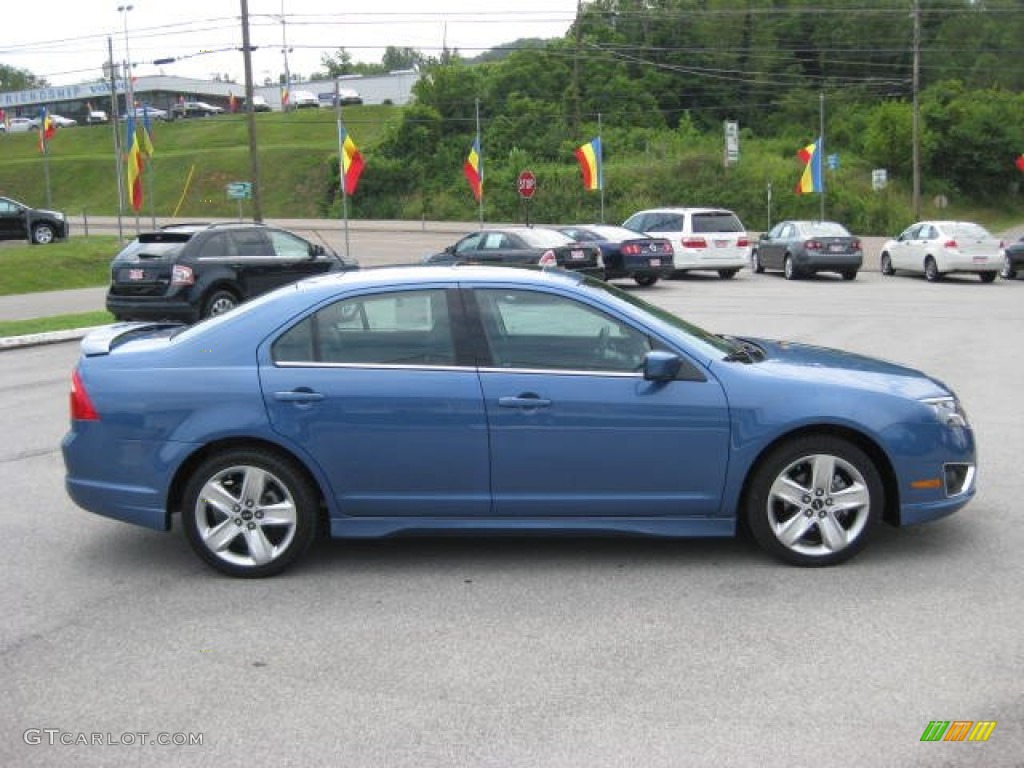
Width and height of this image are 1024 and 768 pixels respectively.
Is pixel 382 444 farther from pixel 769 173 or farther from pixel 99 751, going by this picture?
pixel 769 173

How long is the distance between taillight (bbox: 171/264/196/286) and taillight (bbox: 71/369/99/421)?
11342 mm

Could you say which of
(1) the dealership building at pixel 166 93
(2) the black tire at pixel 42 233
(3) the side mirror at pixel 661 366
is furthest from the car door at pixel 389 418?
(1) the dealership building at pixel 166 93

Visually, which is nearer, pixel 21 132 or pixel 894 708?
pixel 894 708

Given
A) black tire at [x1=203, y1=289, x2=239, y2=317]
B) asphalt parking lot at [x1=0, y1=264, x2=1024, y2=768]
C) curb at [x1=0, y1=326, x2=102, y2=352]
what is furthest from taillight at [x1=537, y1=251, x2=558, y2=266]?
asphalt parking lot at [x1=0, y1=264, x2=1024, y2=768]

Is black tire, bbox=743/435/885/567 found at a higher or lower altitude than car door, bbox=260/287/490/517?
lower

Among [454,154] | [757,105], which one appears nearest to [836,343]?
[454,154]

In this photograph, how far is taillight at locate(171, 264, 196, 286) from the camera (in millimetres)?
16797

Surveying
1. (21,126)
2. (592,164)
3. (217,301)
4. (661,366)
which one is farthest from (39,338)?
(21,126)

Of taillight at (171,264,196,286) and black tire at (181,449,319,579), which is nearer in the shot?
black tire at (181,449,319,579)

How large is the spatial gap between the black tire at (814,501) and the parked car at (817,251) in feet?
77.2

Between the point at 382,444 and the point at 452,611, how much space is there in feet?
3.06

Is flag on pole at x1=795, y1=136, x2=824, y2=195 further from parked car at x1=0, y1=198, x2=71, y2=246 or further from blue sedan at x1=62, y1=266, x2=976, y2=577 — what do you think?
blue sedan at x1=62, y1=266, x2=976, y2=577

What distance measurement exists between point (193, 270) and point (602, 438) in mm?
12664

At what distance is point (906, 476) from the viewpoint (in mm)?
5676
